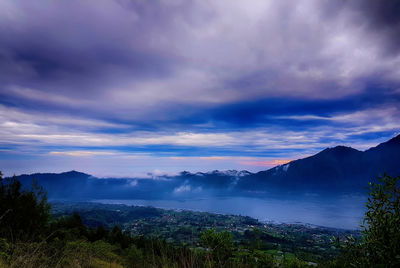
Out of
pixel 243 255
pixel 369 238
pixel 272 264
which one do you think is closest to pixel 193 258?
pixel 243 255

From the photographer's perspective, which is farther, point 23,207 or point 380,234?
point 23,207

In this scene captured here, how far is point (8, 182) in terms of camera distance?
19.2 meters

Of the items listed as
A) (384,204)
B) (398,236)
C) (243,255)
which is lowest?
(243,255)

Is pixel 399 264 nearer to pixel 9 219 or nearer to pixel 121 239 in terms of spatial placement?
pixel 9 219

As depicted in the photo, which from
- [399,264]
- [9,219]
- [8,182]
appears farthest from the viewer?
[8,182]

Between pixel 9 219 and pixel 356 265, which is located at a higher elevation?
pixel 356 265

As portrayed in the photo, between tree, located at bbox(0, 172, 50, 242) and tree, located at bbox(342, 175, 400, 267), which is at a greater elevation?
tree, located at bbox(342, 175, 400, 267)

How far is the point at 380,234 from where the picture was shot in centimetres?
310

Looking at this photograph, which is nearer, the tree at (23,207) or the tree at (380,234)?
the tree at (380,234)

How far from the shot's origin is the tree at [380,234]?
289 cm

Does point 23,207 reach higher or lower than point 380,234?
lower

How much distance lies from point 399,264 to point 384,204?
2.88ft

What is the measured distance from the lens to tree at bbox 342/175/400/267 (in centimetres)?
289

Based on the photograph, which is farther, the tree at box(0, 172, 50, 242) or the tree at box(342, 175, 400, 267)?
the tree at box(0, 172, 50, 242)
